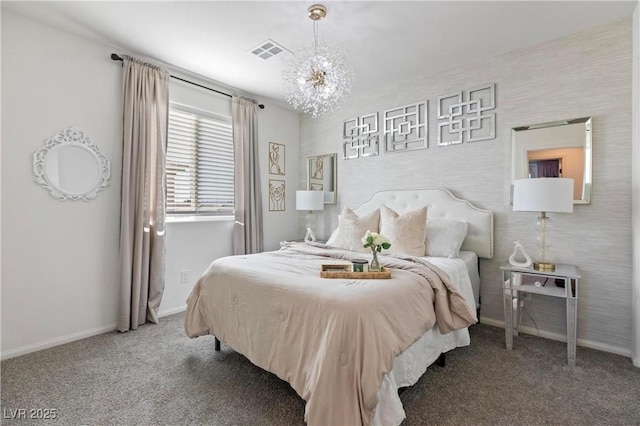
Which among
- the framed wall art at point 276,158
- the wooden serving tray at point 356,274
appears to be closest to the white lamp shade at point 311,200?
the framed wall art at point 276,158

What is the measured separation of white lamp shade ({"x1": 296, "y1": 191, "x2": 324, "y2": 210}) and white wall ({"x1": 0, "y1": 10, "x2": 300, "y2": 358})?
2062mm

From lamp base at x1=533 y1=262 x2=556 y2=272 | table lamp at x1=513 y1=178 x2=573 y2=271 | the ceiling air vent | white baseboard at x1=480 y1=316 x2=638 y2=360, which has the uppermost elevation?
the ceiling air vent

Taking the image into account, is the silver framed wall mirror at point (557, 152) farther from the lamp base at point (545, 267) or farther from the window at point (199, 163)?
the window at point (199, 163)

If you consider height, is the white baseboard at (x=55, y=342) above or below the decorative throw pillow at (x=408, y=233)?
below

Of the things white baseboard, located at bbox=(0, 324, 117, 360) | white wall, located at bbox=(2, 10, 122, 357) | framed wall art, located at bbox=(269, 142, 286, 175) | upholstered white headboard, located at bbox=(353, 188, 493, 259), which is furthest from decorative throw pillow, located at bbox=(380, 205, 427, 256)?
white baseboard, located at bbox=(0, 324, 117, 360)

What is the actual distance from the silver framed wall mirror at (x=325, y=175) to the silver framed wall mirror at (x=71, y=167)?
2557 millimetres

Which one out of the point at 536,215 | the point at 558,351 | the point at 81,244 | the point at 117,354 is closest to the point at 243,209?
the point at 81,244

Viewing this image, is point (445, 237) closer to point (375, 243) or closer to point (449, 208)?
point (449, 208)

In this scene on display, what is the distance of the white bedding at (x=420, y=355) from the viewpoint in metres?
1.42

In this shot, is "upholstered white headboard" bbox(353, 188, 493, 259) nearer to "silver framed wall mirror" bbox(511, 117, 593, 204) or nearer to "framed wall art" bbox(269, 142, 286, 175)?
"silver framed wall mirror" bbox(511, 117, 593, 204)

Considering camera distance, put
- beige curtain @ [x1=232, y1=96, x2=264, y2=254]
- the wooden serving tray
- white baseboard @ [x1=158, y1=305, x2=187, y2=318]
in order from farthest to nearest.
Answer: beige curtain @ [x1=232, y1=96, x2=264, y2=254] → white baseboard @ [x1=158, y1=305, x2=187, y2=318] → the wooden serving tray

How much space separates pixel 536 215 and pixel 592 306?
85 centimetres

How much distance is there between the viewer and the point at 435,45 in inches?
111

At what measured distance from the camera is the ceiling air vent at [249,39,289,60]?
2781 millimetres
